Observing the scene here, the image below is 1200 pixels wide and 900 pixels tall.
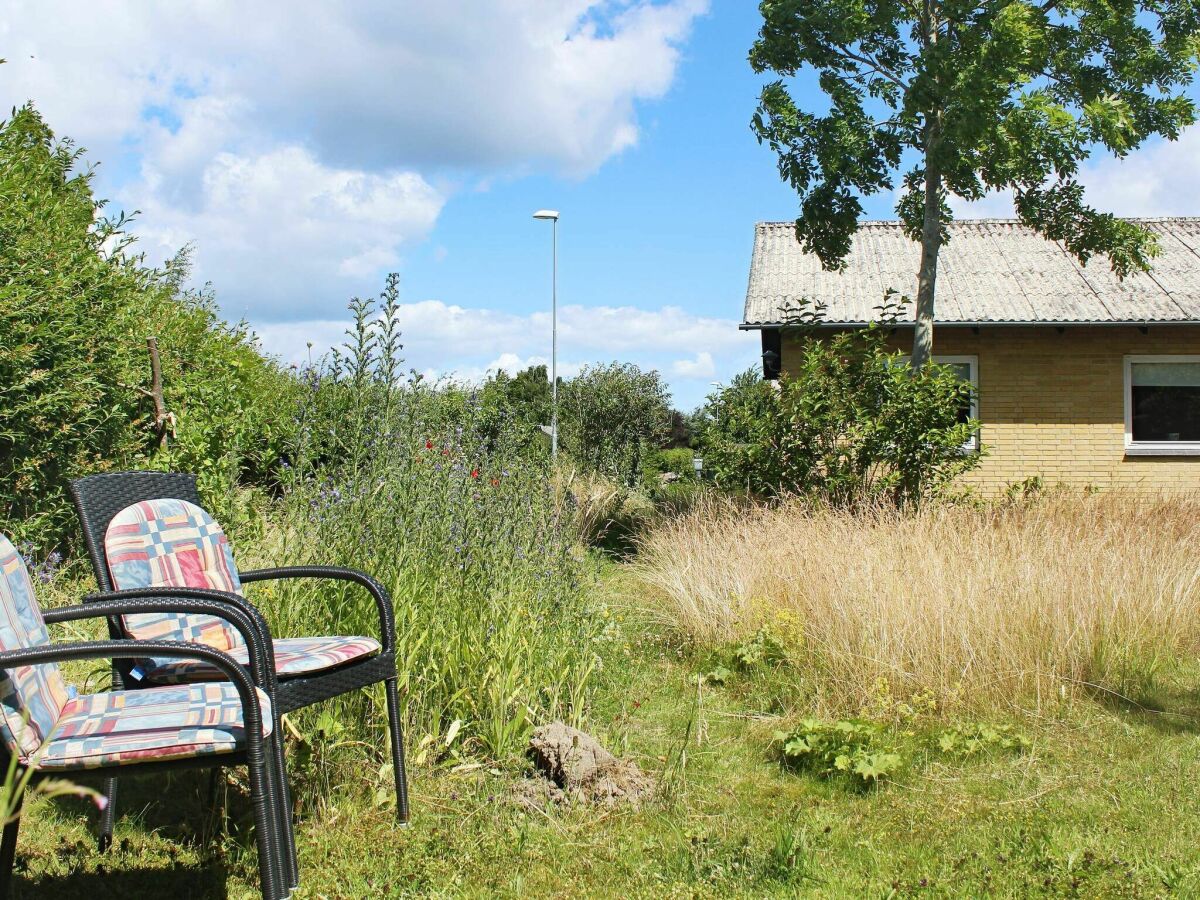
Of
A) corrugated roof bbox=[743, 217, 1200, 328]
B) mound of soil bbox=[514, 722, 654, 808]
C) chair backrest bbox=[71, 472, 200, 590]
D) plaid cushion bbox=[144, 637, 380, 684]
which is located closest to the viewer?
plaid cushion bbox=[144, 637, 380, 684]

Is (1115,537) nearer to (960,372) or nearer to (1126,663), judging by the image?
(1126,663)

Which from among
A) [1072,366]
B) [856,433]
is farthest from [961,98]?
[1072,366]

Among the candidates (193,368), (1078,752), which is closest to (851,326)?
(193,368)

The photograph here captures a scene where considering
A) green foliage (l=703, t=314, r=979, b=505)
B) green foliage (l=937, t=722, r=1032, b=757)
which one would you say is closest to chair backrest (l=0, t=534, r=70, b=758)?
green foliage (l=937, t=722, r=1032, b=757)

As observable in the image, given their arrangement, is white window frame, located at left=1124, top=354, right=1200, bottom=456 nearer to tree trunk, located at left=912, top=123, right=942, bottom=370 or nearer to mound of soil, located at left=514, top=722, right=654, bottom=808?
tree trunk, located at left=912, top=123, right=942, bottom=370

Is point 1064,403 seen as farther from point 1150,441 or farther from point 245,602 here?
point 245,602

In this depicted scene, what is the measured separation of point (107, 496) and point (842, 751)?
9.57 ft

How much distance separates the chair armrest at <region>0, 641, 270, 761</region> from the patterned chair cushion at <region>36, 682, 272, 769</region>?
1.7 inches

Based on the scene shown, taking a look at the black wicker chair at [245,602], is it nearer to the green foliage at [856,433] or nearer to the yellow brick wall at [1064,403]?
the green foliage at [856,433]

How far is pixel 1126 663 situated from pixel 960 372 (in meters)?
11.3

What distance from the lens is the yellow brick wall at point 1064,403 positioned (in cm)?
1504

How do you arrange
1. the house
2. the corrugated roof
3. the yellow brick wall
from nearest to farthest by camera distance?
1. the corrugated roof
2. the house
3. the yellow brick wall

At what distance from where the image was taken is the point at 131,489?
362 cm

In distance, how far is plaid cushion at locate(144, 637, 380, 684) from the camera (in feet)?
10.3
